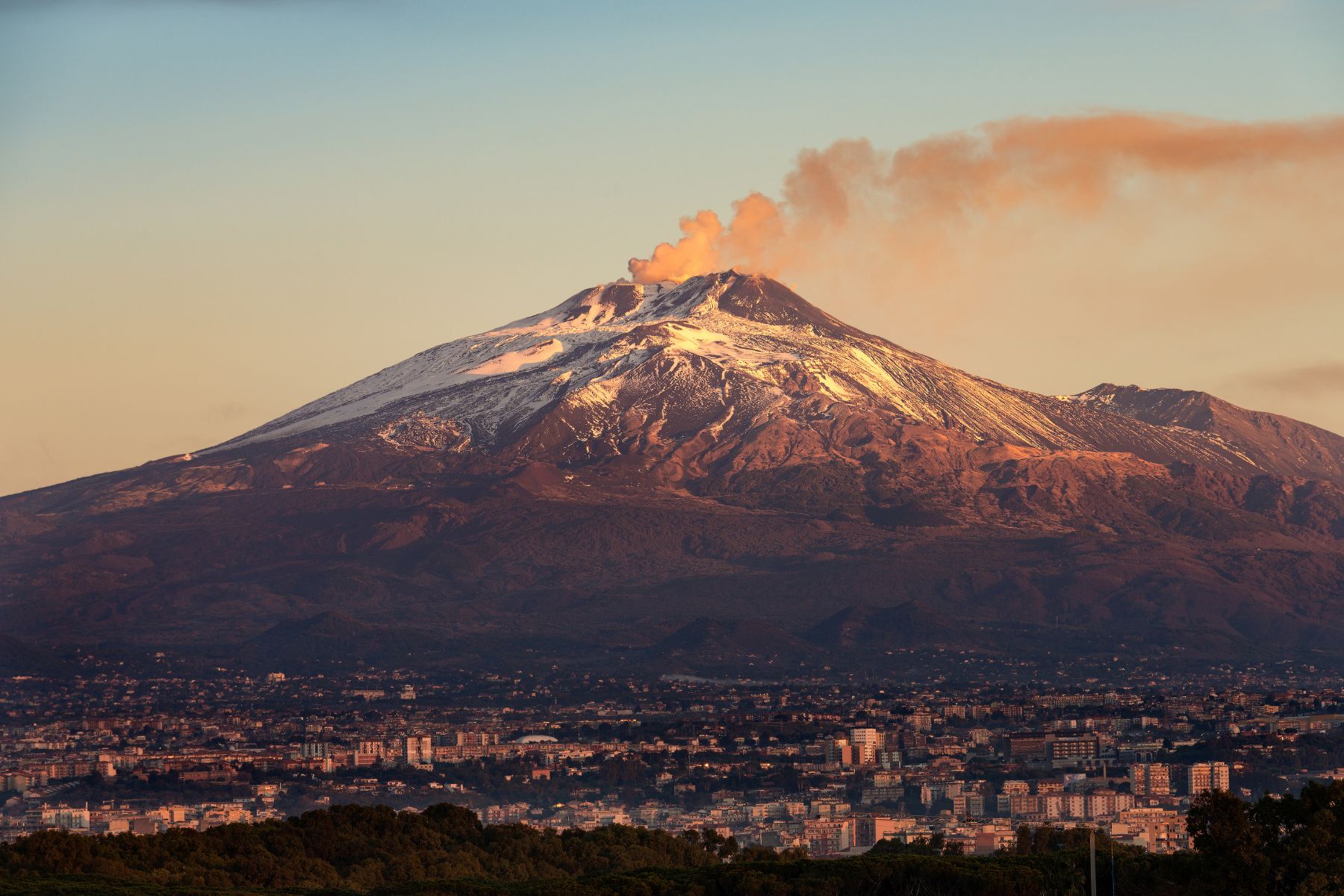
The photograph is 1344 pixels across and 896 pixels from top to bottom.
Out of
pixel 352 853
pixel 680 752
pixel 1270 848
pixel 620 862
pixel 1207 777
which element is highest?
pixel 680 752

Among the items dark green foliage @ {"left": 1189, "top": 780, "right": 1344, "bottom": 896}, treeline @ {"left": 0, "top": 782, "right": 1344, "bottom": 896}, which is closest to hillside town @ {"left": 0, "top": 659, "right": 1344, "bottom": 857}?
treeline @ {"left": 0, "top": 782, "right": 1344, "bottom": 896}

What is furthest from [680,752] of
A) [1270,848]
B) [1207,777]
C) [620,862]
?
[1270,848]

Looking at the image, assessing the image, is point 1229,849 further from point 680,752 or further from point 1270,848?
point 680,752

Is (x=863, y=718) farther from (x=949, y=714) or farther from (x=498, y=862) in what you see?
(x=498, y=862)

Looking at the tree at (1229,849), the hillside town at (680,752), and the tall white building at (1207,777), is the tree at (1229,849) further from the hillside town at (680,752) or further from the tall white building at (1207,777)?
the tall white building at (1207,777)

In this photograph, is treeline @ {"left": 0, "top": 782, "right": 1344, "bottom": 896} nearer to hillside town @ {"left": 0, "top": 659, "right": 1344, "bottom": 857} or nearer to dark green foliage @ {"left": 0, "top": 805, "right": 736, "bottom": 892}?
dark green foliage @ {"left": 0, "top": 805, "right": 736, "bottom": 892}

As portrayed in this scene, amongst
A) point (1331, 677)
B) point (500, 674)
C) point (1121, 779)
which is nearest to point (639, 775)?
point (1121, 779)
